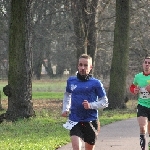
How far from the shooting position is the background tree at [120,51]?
22.0m

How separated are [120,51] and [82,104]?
15.1 m

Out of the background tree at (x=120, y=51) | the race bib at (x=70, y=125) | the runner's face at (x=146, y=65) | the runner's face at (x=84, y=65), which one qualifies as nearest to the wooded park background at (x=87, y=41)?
the background tree at (x=120, y=51)

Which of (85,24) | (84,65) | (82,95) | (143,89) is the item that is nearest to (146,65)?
(143,89)

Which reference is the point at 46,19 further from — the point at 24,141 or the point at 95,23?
the point at 24,141

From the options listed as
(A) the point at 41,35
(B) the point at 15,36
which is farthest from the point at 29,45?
(A) the point at 41,35

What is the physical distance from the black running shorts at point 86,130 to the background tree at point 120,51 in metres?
14.8

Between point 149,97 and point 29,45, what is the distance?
25.2 ft

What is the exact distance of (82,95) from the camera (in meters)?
7.12

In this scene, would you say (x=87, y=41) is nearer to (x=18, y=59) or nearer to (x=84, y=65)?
(x=18, y=59)

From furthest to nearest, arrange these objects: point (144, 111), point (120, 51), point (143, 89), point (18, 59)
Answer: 1. point (120, 51)
2. point (18, 59)
3. point (144, 111)
4. point (143, 89)

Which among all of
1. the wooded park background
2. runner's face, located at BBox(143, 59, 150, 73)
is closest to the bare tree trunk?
the wooded park background

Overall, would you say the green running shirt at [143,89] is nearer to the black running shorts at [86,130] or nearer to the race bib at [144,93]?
the race bib at [144,93]

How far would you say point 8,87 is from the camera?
16406 mm

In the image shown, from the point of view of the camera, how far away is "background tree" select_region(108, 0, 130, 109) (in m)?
22.0
